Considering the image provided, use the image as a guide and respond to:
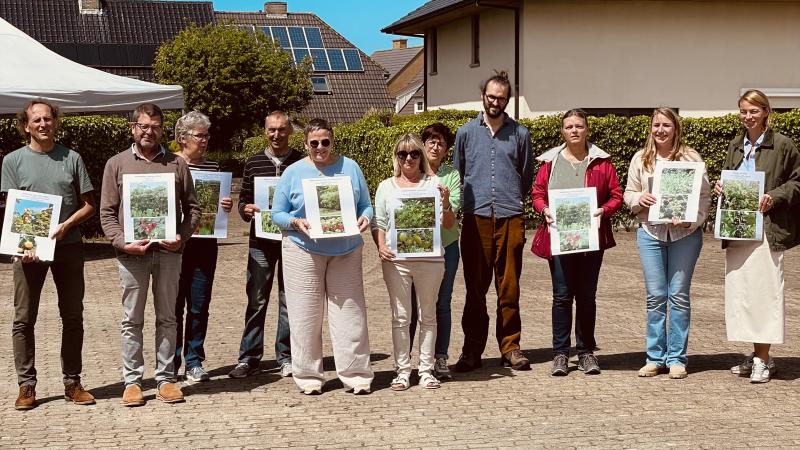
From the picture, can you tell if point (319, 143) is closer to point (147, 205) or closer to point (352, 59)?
point (147, 205)

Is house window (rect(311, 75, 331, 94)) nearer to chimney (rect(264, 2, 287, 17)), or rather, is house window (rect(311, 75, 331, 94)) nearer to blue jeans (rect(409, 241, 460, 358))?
chimney (rect(264, 2, 287, 17))

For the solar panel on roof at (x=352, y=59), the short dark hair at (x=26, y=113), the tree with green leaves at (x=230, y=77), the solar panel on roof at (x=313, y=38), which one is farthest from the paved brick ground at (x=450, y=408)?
the solar panel on roof at (x=352, y=59)

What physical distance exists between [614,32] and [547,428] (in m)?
21.7

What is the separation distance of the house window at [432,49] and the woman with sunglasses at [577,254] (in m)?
25.3

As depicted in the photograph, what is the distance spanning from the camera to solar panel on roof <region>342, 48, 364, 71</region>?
62.4 metres

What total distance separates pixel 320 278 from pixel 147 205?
4.05ft

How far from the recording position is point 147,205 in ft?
23.2

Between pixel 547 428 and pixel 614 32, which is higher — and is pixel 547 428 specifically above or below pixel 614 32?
below

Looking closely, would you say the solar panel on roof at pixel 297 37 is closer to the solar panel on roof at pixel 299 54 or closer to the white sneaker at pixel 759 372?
the solar panel on roof at pixel 299 54

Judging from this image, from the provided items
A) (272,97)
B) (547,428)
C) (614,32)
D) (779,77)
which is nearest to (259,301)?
(547,428)

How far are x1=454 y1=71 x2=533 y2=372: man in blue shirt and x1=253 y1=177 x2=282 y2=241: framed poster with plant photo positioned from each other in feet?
4.53

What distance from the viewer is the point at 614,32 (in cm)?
2694

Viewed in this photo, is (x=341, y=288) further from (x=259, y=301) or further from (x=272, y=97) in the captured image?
(x=272, y=97)

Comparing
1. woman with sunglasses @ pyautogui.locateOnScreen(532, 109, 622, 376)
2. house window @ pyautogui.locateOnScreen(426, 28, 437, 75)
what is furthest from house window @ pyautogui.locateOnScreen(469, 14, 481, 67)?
woman with sunglasses @ pyautogui.locateOnScreen(532, 109, 622, 376)
